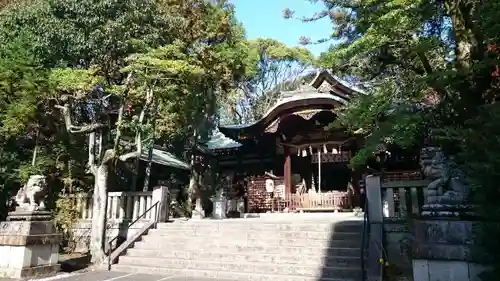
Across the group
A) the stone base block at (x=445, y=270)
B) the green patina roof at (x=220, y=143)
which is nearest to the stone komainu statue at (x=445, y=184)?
the stone base block at (x=445, y=270)

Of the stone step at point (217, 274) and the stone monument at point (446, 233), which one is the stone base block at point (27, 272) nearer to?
the stone step at point (217, 274)

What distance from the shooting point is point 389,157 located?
53.3 feet

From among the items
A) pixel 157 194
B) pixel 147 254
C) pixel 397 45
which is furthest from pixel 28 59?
pixel 397 45

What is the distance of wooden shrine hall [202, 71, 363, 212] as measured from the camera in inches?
612

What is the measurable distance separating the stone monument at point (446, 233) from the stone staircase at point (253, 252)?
2.01 meters

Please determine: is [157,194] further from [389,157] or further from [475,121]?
[389,157]

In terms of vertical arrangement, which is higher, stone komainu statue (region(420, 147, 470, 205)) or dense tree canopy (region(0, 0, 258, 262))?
dense tree canopy (region(0, 0, 258, 262))

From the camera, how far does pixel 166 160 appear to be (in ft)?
69.8

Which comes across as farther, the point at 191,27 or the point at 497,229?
the point at 191,27

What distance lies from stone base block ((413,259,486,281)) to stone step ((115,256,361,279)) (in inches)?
72.7

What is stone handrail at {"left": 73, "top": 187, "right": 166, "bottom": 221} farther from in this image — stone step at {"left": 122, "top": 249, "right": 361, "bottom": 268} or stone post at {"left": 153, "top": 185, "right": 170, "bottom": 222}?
stone step at {"left": 122, "top": 249, "right": 361, "bottom": 268}

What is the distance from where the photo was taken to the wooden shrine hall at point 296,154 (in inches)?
612

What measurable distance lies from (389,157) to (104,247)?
1217cm

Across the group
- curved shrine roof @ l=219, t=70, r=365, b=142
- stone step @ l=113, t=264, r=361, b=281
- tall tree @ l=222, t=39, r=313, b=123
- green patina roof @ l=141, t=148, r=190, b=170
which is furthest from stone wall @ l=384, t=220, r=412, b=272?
tall tree @ l=222, t=39, r=313, b=123
